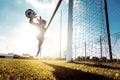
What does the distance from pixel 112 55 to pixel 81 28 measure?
17.0 feet

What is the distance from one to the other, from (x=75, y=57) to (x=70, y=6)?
6.11 meters

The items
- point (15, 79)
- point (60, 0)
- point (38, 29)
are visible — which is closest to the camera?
point (15, 79)

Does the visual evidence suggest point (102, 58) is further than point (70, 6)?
No

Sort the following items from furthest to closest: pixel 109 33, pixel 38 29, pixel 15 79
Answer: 1. pixel 38 29
2. pixel 109 33
3. pixel 15 79

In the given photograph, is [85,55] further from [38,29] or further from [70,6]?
[38,29]

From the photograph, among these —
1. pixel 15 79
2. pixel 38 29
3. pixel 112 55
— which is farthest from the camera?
pixel 38 29

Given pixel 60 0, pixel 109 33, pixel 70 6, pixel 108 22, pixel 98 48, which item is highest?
pixel 60 0

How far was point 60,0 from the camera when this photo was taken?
19188mm

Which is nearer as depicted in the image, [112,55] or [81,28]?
[112,55]

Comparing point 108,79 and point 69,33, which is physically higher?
point 69,33

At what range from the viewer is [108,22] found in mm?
15453

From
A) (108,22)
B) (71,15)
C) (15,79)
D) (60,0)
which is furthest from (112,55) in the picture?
(15,79)

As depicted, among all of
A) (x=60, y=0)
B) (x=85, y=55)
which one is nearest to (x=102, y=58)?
(x=85, y=55)

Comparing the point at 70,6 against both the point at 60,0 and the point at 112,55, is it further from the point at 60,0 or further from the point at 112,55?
the point at 112,55
